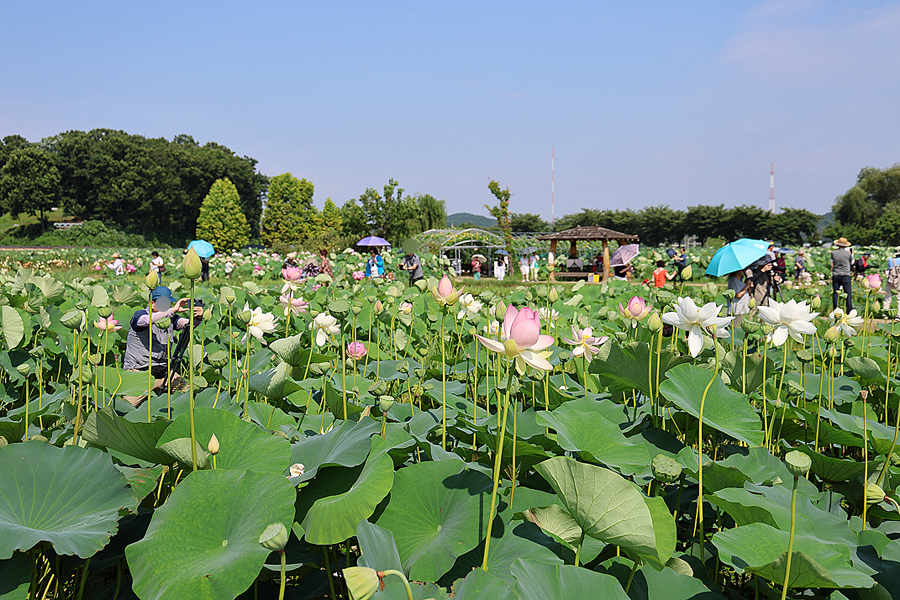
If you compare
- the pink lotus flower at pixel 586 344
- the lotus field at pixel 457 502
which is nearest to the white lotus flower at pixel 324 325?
the lotus field at pixel 457 502

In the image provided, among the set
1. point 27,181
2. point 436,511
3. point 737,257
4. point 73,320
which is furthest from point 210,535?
point 27,181

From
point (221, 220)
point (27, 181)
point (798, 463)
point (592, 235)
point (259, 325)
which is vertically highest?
point (27, 181)

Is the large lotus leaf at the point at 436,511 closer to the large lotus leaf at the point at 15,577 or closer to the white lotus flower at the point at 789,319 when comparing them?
the large lotus leaf at the point at 15,577

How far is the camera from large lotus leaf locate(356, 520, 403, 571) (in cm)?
81

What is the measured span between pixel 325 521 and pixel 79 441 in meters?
0.80

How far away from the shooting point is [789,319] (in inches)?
65.7

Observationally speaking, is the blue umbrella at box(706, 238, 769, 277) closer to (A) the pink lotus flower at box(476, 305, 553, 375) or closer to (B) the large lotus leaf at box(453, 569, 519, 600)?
(A) the pink lotus flower at box(476, 305, 553, 375)

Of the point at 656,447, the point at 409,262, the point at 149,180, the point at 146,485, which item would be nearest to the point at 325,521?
the point at 146,485

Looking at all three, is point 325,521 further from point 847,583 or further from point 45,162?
point 45,162

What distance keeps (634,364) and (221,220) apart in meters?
44.6

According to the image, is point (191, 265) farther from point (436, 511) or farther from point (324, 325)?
point (324, 325)

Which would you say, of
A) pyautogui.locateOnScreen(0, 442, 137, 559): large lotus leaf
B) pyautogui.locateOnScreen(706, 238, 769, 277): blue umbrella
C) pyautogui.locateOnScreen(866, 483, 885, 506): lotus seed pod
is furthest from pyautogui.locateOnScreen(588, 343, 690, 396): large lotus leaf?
pyautogui.locateOnScreen(706, 238, 769, 277): blue umbrella

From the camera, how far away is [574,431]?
4.26ft

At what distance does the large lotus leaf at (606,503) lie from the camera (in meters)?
0.85
